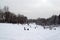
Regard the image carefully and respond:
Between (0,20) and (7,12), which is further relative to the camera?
(7,12)

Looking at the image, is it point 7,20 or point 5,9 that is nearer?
point 7,20

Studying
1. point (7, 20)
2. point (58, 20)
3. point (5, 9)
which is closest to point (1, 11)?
point (5, 9)

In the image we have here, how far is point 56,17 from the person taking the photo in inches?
3423

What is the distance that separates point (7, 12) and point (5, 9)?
3016 mm

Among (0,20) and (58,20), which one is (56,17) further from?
(0,20)

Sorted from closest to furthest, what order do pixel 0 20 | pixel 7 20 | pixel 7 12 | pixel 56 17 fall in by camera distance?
pixel 0 20 → pixel 7 20 → pixel 7 12 → pixel 56 17

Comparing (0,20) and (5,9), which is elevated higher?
(5,9)

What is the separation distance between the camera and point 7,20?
184ft

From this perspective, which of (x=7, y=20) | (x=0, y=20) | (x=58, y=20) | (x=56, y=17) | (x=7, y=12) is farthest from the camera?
(x=56, y=17)

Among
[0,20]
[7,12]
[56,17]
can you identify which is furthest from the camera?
[56,17]

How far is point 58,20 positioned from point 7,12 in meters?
36.9

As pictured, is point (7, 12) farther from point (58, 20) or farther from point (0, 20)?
point (58, 20)

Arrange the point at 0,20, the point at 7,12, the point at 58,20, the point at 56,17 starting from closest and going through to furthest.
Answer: the point at 0,20 → the point at 7,12 → the point at 58,20 → the point at 56,17

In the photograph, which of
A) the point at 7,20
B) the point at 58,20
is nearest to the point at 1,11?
the point at 7,20
